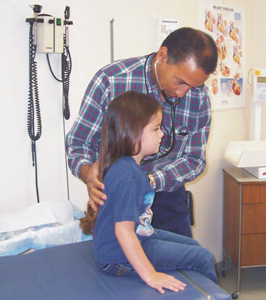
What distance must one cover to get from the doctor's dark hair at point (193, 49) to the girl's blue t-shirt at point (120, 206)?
406mm

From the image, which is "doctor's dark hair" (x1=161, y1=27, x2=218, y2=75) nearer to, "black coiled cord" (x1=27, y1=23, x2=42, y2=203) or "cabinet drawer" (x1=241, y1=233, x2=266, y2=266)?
"black coiled cord" (x1=27, y1=23, x2=42, y2=203)

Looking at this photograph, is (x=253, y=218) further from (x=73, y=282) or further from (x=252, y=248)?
(x=73, y=282)

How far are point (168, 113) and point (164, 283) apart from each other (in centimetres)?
68

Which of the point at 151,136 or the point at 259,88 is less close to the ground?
the point at 259,88

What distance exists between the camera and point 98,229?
1.22 m

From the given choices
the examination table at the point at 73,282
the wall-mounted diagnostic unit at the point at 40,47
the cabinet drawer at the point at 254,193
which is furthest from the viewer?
the cabinet drawer at the point at 254,193

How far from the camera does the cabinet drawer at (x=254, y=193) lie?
2.37 m

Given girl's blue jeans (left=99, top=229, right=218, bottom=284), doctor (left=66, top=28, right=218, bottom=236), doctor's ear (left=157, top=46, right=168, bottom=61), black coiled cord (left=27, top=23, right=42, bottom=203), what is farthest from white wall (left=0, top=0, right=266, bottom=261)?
girl's blue jeans (left=99, top=229, right=218, bottom=284)

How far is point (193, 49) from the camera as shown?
130 cm

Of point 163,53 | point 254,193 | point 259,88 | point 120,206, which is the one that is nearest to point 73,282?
point 120,206

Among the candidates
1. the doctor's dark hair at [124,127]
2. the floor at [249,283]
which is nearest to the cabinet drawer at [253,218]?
the floor at [249,283]

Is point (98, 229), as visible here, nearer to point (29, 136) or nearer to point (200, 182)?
point (29, 136)

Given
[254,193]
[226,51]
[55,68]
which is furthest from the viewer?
[226,51]

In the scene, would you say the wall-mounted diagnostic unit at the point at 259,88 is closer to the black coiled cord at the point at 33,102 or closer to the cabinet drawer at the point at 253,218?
the cabinet drawer at the point at 253,218
